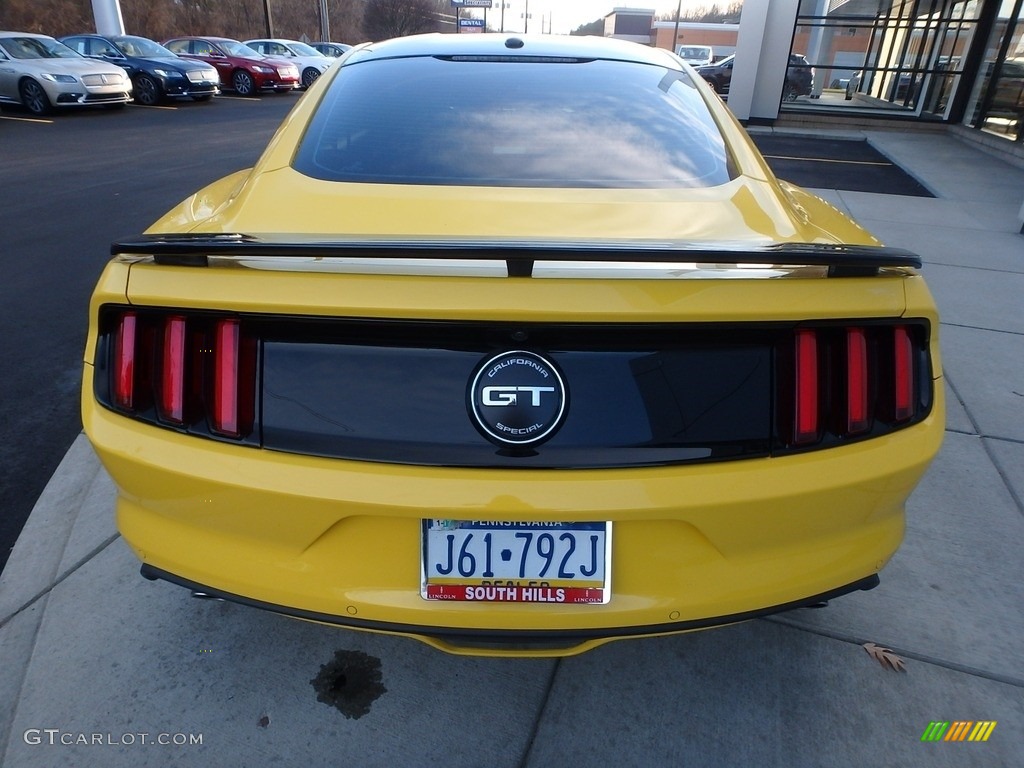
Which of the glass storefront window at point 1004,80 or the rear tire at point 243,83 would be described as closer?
the glass storefront window at point 1004,80

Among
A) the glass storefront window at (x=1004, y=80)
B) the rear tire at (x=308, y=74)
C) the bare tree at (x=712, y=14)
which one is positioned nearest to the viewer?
the glass storefront window at (x=1004, y=80)

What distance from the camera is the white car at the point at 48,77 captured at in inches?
535

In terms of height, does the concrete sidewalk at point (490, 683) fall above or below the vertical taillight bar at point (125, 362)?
below

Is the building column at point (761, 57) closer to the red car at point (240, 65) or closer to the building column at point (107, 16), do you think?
the red car at point (240, 65)

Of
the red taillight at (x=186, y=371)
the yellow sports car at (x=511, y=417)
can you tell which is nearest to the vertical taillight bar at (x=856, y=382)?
the yellow sports car at (x=511, y=417)

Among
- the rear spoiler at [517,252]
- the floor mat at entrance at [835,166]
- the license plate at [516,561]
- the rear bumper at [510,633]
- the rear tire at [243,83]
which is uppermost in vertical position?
the rear spoiler at [517,252]

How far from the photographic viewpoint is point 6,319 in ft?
14.4

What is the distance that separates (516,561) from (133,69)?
19.2m

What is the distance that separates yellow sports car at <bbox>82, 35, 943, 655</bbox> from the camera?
1.39 m

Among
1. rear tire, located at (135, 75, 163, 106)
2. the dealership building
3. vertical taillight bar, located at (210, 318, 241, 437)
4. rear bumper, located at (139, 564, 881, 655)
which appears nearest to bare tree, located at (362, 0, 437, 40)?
rear tire, located at (135, 75, 163, 106)

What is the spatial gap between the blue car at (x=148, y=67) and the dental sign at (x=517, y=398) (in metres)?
18.8

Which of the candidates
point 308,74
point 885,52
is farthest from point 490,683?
point 308,74

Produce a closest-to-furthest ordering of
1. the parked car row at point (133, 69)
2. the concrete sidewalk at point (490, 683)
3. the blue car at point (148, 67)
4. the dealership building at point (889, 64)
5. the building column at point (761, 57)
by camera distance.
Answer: the concrete sidewalk at point (490, 683)
the dealership building at point (889, 64)
the parked car row at point (133, 69)
the building column at point (761, 57)
the blue car at point (148, 67)

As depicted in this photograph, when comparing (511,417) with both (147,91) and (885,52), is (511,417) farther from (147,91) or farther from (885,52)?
(885,52)
